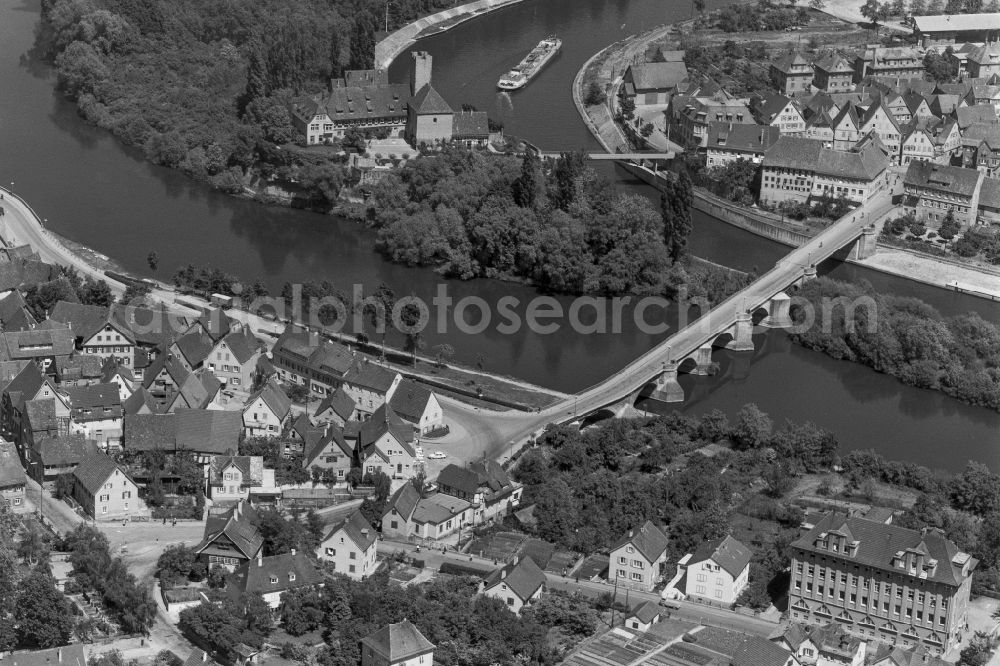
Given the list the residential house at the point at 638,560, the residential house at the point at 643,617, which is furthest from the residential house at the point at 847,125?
the residential house at the point at 643,617

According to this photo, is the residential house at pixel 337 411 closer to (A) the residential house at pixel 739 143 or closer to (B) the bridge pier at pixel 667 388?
(B) the bridge pier at pixel 667 388

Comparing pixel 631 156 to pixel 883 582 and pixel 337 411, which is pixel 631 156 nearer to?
pixel 337 411

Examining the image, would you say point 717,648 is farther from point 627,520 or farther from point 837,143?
point 837,143

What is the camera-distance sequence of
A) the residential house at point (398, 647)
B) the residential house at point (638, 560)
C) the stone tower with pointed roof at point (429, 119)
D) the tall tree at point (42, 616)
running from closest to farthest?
the residential house at point (398, 647)
the tall tree at point (42, 616)
the residential house at point (638, 560)
the stone tower with pointed roof at point (429, 119)

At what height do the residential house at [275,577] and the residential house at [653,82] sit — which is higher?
the residential house at [653,82]

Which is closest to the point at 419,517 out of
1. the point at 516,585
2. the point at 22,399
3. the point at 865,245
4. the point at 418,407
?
the point at 516,585

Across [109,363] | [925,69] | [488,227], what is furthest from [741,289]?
[925,69]
